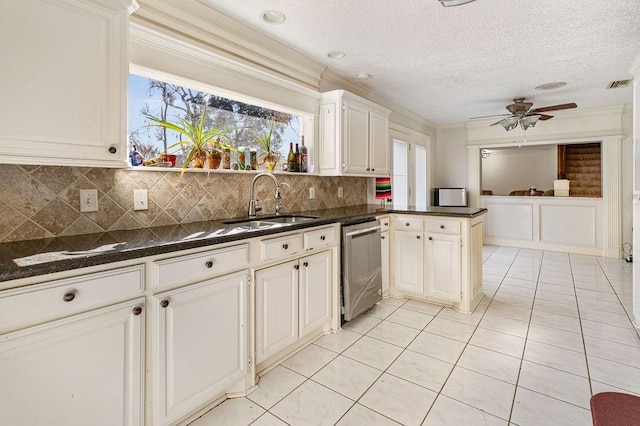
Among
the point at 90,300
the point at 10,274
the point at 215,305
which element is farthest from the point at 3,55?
the point at 215,305

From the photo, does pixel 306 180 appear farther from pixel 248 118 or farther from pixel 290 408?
pixel 290 408

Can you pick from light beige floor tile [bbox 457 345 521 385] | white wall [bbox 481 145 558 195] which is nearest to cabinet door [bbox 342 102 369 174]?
light beige floor tile [bbox 457 345 521 385]

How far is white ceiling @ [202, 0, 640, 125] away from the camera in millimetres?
2268

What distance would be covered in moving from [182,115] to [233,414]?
1.92 m

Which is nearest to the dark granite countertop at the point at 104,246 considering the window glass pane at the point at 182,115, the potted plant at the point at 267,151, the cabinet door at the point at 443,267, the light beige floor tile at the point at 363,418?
the window glass pane at the point at 182,115

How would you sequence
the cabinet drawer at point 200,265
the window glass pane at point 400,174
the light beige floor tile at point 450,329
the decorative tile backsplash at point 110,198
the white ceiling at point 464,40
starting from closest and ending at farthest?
1. the cabinet drawer at point 200,265
2. the decorative tile backsplash at point 110,198
3. the white ceiling at point 464,40
4. the light beige floor tile at point 450,329
5. the window glass pane at point 400,174

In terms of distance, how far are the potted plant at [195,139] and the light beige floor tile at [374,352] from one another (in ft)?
5.61

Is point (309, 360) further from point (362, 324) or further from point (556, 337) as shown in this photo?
point (556, 337)

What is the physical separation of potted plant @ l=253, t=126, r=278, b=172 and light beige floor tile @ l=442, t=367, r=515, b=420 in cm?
204

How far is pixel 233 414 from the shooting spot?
170 centimetres

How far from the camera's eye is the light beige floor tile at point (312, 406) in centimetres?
165

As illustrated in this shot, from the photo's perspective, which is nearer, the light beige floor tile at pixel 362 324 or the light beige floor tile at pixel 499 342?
the light beige floor tile at pixel 499 342

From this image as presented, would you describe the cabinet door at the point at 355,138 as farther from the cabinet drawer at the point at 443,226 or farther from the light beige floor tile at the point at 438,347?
the light beige floor tile at the point at 438,347

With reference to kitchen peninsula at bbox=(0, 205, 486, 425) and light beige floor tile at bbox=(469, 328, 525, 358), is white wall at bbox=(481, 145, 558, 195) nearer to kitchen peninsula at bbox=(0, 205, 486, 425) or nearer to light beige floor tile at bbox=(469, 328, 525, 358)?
light beige floor tile at bbox=(469, 328, 525, 358)
